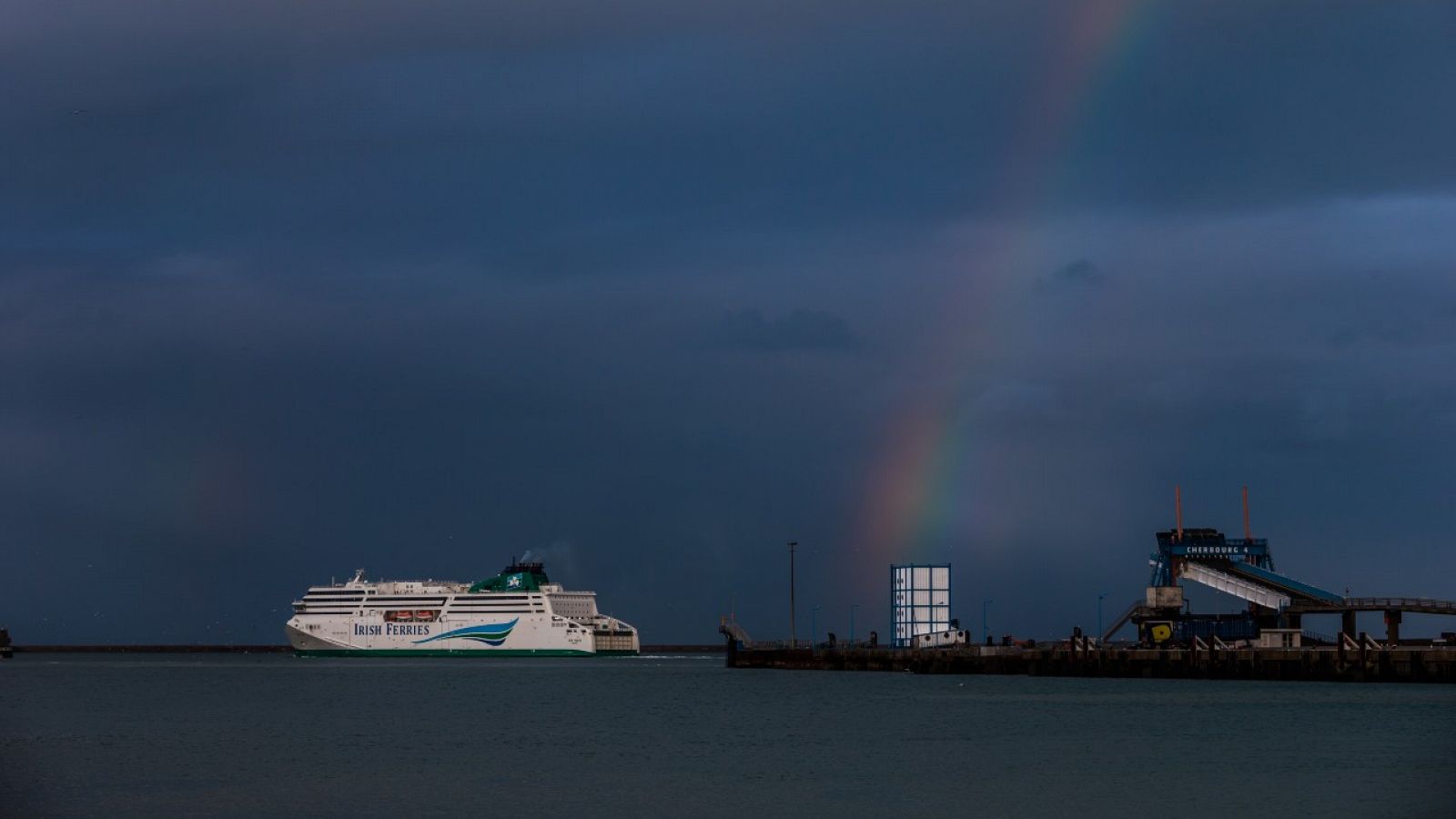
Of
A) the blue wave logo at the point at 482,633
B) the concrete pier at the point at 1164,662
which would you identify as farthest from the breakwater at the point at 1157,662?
the blue wave logo at the point at 482,633

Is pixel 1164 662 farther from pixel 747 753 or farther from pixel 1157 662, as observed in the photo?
pixel 747 753

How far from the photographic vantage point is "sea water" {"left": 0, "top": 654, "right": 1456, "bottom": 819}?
49031 mm

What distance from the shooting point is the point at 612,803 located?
161ft

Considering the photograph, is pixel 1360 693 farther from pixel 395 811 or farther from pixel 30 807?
pixel 30 807

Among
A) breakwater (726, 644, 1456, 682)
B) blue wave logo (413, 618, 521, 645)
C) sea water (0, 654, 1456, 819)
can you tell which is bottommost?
sea water (0, 654, 1456, 819)

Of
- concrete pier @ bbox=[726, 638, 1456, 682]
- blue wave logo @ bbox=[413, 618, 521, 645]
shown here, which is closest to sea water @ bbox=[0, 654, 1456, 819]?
concrete pier @ bbox=[726, 638, 1456, 682]

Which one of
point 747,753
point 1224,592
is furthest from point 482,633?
point 747,753

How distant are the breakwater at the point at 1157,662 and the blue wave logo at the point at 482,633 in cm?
5871

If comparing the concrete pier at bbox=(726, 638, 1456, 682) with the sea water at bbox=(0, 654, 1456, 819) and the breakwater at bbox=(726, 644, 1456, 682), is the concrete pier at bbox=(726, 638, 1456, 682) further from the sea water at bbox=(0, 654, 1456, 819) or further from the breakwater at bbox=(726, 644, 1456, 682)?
the sea water at bbox=(0, 654, 1456, 819)

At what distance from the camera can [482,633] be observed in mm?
198875

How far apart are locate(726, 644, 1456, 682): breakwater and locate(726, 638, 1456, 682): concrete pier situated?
52 millimetres

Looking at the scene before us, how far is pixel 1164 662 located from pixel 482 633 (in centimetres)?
10112

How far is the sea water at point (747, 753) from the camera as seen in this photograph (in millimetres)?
49031

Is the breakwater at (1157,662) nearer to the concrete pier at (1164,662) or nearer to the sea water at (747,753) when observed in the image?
the concrete pier at (1164,662)
